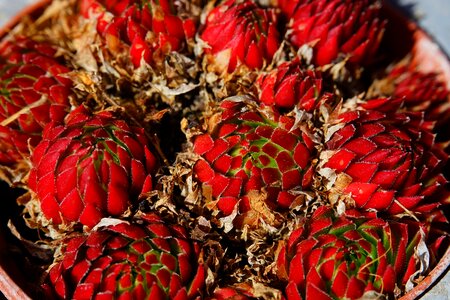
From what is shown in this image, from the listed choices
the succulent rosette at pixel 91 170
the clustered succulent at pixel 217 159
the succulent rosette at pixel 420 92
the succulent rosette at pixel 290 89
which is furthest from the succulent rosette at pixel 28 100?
the succulent rosette at pixel 420 92

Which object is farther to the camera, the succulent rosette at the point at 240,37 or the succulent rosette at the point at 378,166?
the succulent rosette at the point at 240,37

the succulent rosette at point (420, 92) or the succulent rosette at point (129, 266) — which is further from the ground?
the succulent rosette at point (129, 266)

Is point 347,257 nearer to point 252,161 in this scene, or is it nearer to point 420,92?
point 252,161

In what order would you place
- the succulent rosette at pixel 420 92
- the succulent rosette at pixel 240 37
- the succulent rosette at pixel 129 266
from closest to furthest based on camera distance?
the succulent rosette at pixel 129 266 < the succulent rosette at pixel 240 37 < the succulent rosette at pixel 420 92

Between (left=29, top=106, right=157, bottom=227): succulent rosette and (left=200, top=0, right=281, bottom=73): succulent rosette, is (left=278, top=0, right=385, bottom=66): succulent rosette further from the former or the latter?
(left=29, top=106, right=157, bottom=227): succulent rosette

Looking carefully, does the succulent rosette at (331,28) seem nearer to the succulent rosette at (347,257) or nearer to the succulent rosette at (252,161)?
the succulent rosette at (252,161)

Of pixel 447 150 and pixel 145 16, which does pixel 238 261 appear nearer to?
pixel 145 16
